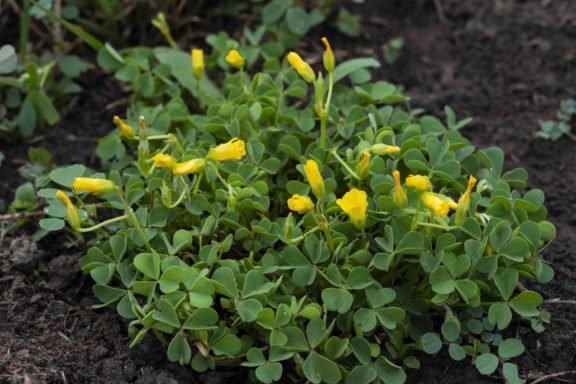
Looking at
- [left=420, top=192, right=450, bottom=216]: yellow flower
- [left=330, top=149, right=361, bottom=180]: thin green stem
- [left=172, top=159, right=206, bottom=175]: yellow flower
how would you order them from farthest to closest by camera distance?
1. [left=330, top=149, right=361, bottom=180]: thin green stem
2. [left=172, top=159, right=206, bottom=175]: yellow flower
3. [left=420, top=192, right=450, bottom=216]: yellow flower

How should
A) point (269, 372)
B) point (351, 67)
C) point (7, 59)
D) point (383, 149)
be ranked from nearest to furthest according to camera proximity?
point (269, 372), point (383, 149), point (7, 59), point (351, 67)

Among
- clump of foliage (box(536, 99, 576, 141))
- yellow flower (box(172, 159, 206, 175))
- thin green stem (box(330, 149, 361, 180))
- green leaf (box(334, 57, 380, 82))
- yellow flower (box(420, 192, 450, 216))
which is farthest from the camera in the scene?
clump of foliage (box(536, 99, 576, 141))

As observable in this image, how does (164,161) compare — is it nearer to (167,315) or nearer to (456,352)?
(167,315)

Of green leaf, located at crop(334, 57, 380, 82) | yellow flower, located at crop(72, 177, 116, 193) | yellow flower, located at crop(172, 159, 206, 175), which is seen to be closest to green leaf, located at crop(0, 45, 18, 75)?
yellow flower, located at crop(72, 177, 116, 193)

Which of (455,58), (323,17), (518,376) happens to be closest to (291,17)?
(323,17)

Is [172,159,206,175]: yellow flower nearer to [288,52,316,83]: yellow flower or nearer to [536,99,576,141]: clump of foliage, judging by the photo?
[288,52,316,83]: yellow flower

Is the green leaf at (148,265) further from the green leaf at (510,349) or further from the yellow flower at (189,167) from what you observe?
the green leaf at (510,349)

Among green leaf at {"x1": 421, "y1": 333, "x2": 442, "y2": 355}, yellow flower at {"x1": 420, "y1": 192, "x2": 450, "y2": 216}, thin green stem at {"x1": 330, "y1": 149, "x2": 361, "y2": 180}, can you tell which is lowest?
green leaf at {"x1": 421, "y1": 333, "x2": 442, "y2": 355}

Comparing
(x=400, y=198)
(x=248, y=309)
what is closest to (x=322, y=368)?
(x=248, y=309)
